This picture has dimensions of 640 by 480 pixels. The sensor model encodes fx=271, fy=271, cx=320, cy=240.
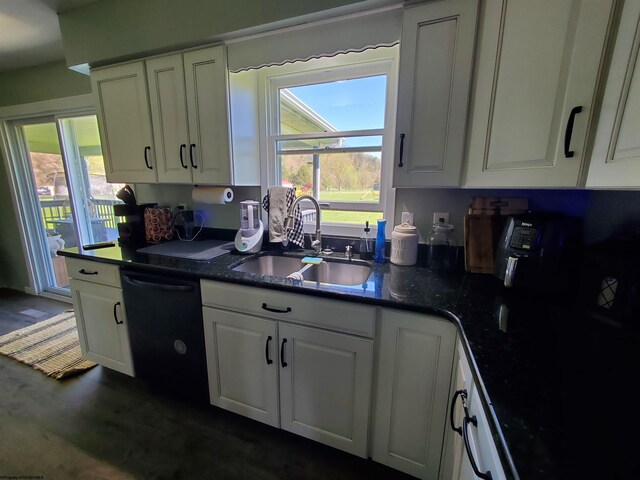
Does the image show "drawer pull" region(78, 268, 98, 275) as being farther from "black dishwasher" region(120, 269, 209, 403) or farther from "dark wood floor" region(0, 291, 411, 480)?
"dark wood floor" region(0, 291, 411, 480)

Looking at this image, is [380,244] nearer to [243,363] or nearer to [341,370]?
[341,370]

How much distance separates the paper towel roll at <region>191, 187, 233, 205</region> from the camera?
1751 mm

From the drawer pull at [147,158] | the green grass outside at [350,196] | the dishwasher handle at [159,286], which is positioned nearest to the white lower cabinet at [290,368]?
the dishwasher handle at [159,286]

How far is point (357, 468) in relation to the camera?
1.29m

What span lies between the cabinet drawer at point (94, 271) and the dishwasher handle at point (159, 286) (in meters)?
0.10

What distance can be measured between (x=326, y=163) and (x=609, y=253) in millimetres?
1389

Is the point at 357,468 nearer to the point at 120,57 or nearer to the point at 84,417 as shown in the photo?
the point at 84,417

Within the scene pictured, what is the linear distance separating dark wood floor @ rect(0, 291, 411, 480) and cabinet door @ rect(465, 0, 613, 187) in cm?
146

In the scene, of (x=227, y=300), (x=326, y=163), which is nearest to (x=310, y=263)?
(x=227, y=300)

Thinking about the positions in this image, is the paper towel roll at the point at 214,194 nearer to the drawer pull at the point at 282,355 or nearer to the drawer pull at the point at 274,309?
the drawer pull at the point at 274,309

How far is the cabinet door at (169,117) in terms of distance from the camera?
1.64 m

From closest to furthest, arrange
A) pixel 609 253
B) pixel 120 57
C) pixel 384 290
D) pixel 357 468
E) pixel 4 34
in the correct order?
pixel 609 253, pixel 384 290, pixel 357 468, pixel 120 57, pixel 4 34

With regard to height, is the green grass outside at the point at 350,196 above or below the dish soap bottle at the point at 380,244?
above

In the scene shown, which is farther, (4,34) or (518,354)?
(4,34)
